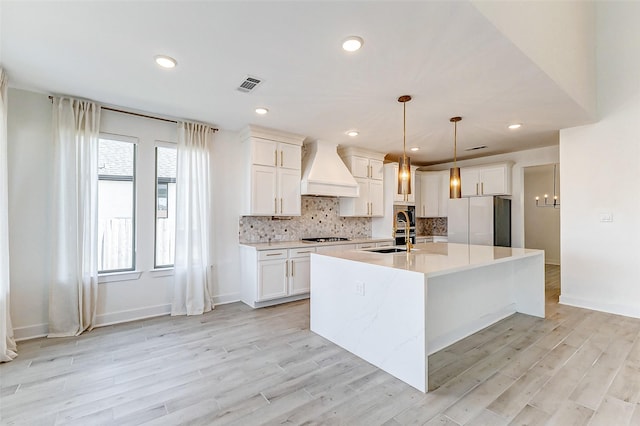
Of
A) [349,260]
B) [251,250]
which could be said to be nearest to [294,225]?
[251,250]

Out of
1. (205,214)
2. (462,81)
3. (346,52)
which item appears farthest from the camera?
(205,214)

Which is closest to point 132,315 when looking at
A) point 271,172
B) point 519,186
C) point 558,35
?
point 271,172

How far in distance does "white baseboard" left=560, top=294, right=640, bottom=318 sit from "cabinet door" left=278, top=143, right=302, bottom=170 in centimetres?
437

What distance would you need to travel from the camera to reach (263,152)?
4.27 meters

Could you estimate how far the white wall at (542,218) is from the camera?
7.44 meters

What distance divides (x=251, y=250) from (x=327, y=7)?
3131 mm

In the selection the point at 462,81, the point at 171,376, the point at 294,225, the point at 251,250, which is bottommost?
the point at 171,376

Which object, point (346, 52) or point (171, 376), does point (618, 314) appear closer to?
point (346, 52)

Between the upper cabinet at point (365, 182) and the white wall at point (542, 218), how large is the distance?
4.40 meters

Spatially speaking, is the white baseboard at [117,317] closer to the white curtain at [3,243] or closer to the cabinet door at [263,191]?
the white curtain at [3,243]

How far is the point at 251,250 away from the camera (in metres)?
4.13

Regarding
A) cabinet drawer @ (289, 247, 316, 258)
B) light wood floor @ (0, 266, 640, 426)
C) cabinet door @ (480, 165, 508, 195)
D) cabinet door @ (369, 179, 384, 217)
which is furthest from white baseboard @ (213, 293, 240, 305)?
cabinet door @ (480, 165, 508, 195)

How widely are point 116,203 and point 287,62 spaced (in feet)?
9.18

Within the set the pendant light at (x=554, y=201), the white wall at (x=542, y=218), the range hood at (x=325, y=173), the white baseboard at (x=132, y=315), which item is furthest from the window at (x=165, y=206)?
the pendant light at (x=554, y=201)
